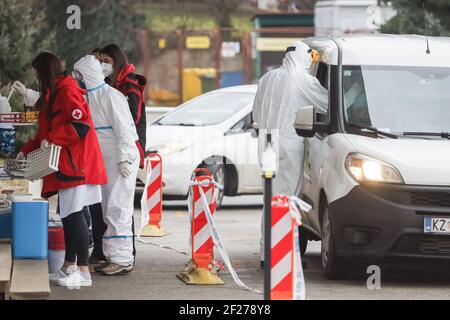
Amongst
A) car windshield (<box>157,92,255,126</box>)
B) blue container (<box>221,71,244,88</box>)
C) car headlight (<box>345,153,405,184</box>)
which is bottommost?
blue container (<box>221,71,244,88</box>)

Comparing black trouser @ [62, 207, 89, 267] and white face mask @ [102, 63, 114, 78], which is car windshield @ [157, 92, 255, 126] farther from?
black trouser @ [62, 207, 89, 267]

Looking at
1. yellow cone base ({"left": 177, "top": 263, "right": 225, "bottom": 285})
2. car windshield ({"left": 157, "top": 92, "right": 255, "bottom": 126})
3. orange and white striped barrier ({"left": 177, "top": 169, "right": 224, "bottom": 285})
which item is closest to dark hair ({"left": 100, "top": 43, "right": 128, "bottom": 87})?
orange and white striped barrier ({"left": 177, "top": 169, "right": 224, "bottom": 285})

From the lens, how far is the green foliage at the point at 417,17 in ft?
86.9

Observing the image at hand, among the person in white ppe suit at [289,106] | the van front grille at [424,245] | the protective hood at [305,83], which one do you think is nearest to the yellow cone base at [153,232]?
the person in white ppe suit at [289,106]

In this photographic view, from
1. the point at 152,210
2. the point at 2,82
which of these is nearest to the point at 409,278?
the point at 152,210

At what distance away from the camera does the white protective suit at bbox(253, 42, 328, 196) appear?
1191 cm

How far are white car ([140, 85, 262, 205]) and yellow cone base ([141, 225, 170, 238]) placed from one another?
2551 millimetres

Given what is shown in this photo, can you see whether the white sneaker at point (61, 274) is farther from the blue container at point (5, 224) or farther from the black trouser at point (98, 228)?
the black trouser at point (98, 228)

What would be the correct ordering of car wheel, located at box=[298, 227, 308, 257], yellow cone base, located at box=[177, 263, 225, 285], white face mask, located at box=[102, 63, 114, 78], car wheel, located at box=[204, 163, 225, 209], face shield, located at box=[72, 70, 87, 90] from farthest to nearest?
car wheel, located at box=[204, 163, 225, 209]
car wheel, located at box=[298, 227, 308, 257]
white face mask, located at box=[102, 63, 114, 78]
face shield, located at box=[72, 70, 87, 90]
yellow cone base, located at box=[177, 263, 225, 285]

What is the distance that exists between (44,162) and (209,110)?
888 centimetres

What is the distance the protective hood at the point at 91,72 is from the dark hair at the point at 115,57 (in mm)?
433

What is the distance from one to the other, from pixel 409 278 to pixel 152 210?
4834 millimetres

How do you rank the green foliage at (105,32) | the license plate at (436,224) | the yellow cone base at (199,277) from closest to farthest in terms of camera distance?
the license plate at (436,224)
the yellow cone base at (199,277)
the green foliage at (105,32)

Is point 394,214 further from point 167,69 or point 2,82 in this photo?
point 167,69
